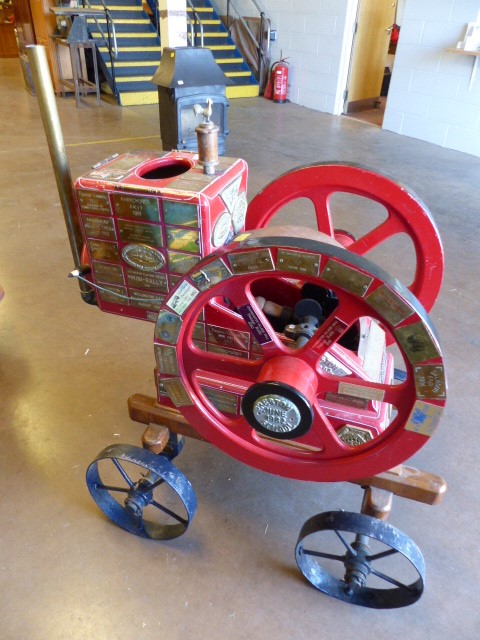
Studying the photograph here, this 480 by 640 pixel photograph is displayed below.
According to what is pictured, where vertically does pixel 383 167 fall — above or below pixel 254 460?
below

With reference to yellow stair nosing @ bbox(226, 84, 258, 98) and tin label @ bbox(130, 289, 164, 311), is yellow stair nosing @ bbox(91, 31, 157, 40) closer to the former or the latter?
yellow stair nosing @ bbox(226, 84, 258, 98)

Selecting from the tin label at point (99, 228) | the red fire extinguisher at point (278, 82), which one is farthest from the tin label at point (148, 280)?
the red fire extinguisher at point (278, 82)

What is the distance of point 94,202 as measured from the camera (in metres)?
1.19

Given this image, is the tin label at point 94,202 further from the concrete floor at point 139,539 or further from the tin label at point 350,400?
the concrete floor at point 139,539

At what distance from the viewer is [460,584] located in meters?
1.30

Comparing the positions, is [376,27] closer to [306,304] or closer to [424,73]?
[424,73]

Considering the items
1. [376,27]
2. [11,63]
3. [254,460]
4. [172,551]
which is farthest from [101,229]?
[11,63]

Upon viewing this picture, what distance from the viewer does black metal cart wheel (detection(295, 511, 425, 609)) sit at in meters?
1.11

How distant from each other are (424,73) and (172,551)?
5418 mm

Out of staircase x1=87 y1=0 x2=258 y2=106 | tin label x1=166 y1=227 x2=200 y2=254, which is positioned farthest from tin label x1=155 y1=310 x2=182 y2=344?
staircase x1=87 y1=0 x2=258 y2=106

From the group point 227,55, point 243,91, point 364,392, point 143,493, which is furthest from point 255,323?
point 227,55

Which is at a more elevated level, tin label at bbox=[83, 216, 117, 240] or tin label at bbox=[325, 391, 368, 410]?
tin label at bbox=[83, 216, 117, 240]

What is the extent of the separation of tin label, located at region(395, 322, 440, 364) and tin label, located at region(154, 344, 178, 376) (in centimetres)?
48

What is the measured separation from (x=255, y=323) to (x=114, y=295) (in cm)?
54
